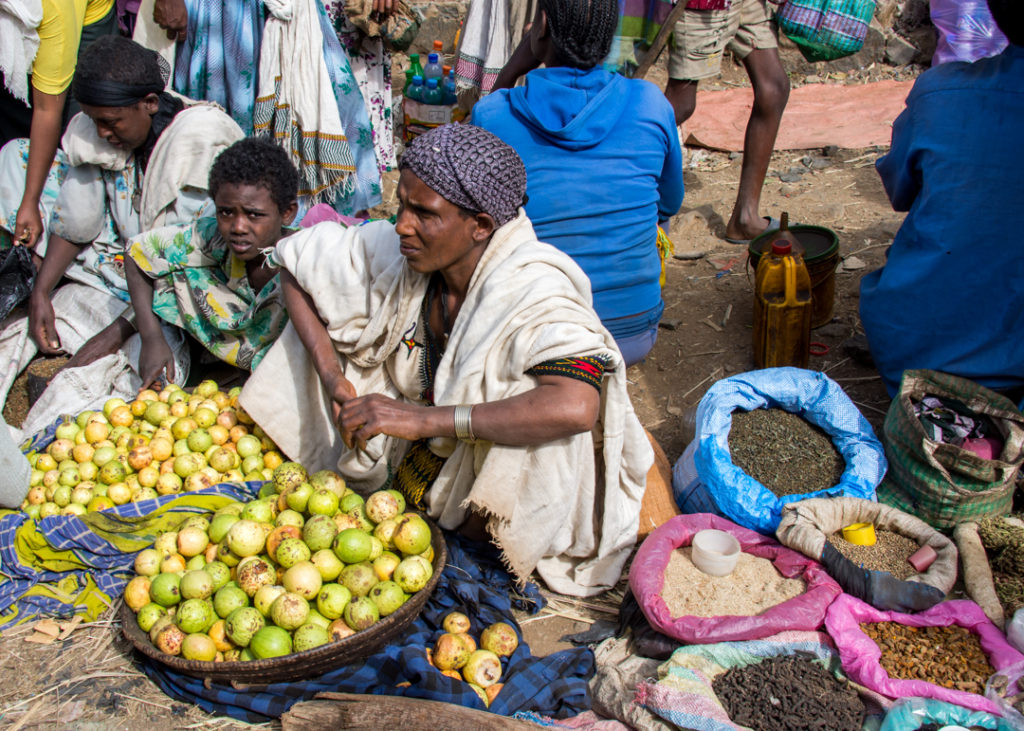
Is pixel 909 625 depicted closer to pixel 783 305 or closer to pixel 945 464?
pixel 945 464

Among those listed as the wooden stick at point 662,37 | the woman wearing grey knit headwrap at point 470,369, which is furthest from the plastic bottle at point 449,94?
the woman wearing grey knit headwrap at point 470,369

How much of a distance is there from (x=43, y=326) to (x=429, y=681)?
3.05 m

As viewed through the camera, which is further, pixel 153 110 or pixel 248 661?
pixel 153 110

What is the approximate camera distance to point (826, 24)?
4.59m

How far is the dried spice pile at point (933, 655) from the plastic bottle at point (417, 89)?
5286mm

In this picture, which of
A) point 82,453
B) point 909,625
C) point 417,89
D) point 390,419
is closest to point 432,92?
point 417,89

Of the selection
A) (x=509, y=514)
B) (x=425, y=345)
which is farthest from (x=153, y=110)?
(x=509, y=514)

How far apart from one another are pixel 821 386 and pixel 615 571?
123 centimetres

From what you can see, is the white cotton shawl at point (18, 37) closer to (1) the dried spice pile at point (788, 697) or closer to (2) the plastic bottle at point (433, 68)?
(2) the plastic bottle at point (433, 68)

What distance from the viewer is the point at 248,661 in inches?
88.1

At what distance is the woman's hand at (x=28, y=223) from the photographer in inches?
163

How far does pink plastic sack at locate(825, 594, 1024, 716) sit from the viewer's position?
2277 millimetres

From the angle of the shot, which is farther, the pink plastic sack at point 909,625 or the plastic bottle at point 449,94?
the plastic bottle at point 449,94

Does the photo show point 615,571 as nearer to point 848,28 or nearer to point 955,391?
point 955,391
